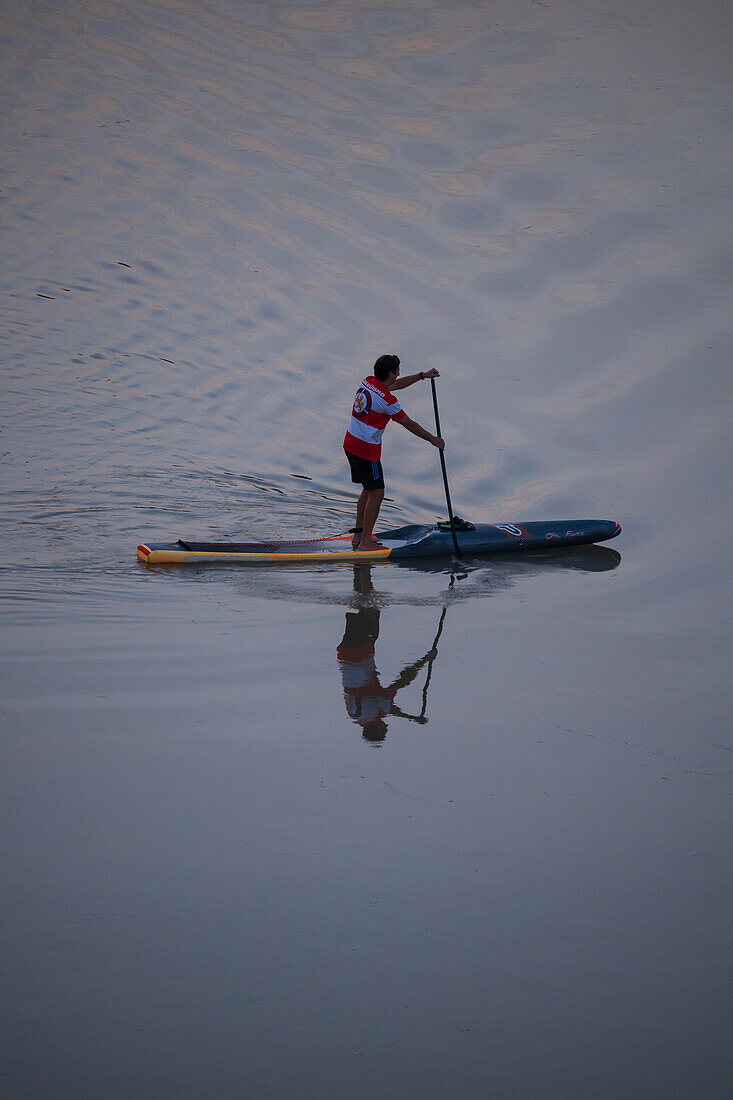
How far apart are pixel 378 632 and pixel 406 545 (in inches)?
81.6

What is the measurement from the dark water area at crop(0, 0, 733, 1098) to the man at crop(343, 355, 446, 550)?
504mm

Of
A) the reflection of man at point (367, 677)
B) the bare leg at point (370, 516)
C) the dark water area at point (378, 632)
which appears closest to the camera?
the dark water area at point (378, 632)

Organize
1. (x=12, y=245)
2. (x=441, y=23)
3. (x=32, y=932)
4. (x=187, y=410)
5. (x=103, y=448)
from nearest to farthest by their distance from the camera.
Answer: (x=32, y=932), (x=103, y=448), (x=187, y=410), (x=12, y=245), (x=441, y=23)

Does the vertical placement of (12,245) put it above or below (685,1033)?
above

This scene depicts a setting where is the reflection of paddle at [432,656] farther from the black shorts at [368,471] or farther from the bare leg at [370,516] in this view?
the black shorts at [368,471]

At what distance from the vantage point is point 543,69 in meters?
24.5

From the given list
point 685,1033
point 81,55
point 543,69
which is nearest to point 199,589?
point 685,1033

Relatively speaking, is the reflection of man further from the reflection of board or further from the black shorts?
the black shorts

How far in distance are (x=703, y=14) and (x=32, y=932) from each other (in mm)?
27278

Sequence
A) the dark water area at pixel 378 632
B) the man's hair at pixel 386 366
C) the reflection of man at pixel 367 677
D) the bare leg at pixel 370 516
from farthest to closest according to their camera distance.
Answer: the bare leg at pixel 370 516 < the man's hair at pixel 386 366 < the reflection of man at pixel 367 677 < the dark water area at pixel 378 632

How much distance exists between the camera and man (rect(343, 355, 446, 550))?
27.9 ft

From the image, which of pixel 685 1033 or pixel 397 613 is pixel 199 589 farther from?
pixel 685 1033

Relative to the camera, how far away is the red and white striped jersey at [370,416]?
8531 millimetres

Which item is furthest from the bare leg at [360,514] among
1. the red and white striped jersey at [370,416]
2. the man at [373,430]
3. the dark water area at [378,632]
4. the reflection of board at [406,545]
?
the dark water area at [378,632]
